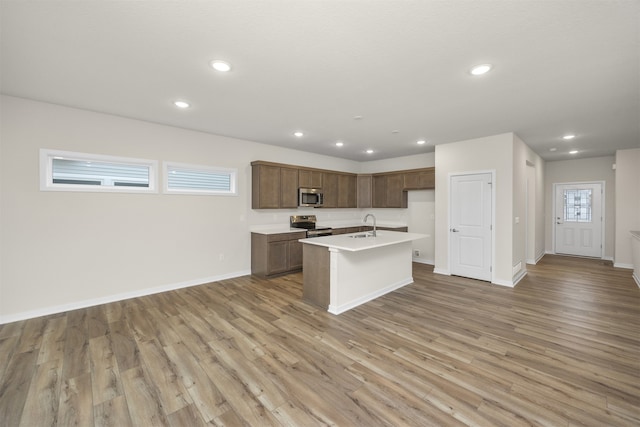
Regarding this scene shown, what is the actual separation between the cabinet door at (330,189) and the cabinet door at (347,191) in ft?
A: 0.48

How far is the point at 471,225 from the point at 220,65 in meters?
4.98

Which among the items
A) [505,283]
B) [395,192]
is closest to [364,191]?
[395,192]

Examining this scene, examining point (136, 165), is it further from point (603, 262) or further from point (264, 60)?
point (603, 262)

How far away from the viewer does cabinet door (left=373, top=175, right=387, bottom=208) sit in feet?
23.0

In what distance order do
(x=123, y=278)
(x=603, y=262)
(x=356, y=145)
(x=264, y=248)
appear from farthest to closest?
(x=603, y=262)
(x=356, y=145)
(x=264, y=248)
(x=123, y=278)

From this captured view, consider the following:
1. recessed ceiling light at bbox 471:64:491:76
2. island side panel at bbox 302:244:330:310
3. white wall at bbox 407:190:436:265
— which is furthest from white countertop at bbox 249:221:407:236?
recessed ceiling light at bbox 471:64:491:76

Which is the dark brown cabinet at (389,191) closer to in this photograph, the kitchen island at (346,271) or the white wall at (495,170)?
the white wall at (495,170)

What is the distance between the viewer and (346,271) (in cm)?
367

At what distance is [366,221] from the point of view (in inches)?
303

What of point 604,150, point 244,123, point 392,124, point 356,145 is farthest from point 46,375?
point 604,150

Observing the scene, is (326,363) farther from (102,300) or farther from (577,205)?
(577,205)

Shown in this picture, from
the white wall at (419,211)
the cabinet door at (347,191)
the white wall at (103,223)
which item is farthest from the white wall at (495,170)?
the white wall at (103,223)

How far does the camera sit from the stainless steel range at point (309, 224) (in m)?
6.02

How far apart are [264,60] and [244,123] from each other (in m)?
2.00
